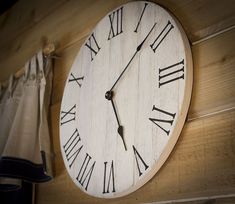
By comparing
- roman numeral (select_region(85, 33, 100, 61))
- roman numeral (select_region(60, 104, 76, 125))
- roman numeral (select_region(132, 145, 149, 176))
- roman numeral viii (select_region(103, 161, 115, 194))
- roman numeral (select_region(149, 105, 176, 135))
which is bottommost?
roman numeral viii (select_region(103, 161, 115, 194))

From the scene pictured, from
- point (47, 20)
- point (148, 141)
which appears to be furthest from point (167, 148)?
point (47, 20)

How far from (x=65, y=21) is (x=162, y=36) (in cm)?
65

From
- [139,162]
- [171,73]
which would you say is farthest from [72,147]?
[171,73]

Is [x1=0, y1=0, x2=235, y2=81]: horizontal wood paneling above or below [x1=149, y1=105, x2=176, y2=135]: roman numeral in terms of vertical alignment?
above

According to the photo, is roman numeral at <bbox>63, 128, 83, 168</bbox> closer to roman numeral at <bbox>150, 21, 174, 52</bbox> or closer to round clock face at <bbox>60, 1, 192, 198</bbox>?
round clock face at <bbox>60, 1, 192, 198</bbox>

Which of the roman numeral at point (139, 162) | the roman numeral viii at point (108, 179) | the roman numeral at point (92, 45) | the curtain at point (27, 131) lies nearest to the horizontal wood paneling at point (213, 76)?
the roman numeral at point (139, 162)

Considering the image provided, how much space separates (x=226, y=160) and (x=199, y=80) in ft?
0.73

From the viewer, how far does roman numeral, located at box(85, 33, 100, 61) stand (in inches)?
56.1

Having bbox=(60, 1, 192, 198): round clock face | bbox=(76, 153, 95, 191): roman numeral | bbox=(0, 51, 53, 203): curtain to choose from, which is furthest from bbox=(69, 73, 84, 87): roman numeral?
bbox=(76, 153, 95, 191): roman numeral

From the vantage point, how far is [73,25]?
1656 millimetres

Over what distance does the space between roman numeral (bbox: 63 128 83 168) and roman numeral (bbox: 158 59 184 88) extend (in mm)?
374

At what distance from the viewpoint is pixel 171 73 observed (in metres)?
1.11

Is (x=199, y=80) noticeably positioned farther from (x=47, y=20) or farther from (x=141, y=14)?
(x=47, y=20)

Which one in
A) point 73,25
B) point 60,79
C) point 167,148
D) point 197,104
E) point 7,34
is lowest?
point 167,148
